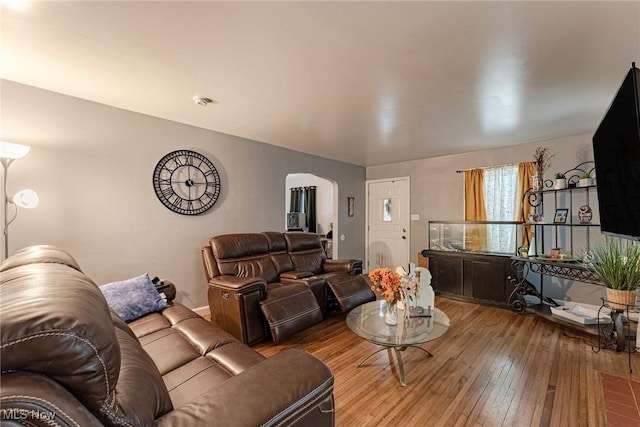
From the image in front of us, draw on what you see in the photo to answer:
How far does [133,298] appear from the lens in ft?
7.07

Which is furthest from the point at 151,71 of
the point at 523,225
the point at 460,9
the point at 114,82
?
the point at 523,225

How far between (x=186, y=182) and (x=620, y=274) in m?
4.50

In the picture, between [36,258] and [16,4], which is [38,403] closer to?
[36,258]

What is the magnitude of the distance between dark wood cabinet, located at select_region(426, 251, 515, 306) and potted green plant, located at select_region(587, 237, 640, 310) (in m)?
1.14

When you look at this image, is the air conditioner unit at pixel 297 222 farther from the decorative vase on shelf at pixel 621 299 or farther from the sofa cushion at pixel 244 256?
the decorative vase on shelf at pixel 621 299

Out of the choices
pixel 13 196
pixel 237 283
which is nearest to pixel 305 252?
pixel 237 283

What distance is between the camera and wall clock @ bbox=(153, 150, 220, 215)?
3.22 meters

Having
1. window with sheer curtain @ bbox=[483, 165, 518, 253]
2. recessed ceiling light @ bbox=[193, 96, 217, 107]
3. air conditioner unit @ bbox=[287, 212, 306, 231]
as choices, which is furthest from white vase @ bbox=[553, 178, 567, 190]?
air conditioner unit @ bbox=[287, 212, 306, 231]

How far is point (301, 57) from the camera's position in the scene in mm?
1926

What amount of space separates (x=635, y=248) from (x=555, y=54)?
1868 millimetres

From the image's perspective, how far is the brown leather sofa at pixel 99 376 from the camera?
0.57 m

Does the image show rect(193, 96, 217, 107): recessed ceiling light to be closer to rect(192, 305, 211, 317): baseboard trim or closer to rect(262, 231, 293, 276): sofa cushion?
rect(262, 231, 293, 276): sofa cushion

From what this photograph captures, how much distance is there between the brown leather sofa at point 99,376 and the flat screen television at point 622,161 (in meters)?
1.79

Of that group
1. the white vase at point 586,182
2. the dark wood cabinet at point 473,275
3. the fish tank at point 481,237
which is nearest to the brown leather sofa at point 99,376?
the dark wood cabinet at point 473,275
